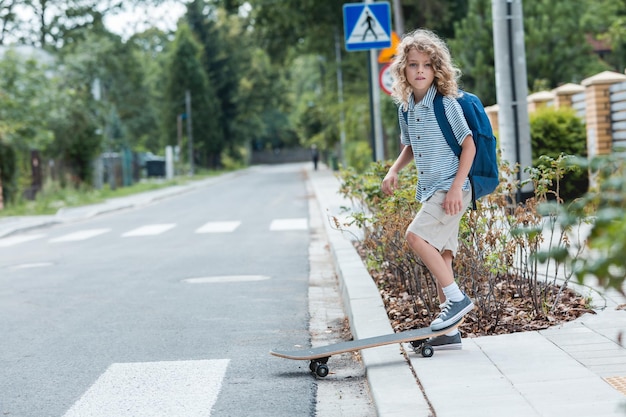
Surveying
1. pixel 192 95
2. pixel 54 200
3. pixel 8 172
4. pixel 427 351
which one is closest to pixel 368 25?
→ pixel 427 351

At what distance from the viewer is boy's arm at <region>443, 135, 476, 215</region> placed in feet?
17.2

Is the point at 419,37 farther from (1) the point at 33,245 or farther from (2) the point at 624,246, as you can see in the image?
(1) the point at 33,245

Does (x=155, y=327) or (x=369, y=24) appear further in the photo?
(x=369, y=24)

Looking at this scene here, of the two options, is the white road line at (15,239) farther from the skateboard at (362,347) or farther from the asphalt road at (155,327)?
the skateboard at (362,347)

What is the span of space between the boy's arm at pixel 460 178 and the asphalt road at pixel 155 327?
4.21ft

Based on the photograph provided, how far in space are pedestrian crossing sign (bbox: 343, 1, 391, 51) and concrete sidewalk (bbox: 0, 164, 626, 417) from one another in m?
7.73

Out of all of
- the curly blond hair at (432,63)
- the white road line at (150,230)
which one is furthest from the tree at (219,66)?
the curly blond hair at (432,63)

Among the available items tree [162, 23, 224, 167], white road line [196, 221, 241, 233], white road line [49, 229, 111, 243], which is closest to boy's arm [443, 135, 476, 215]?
white road line [196, 221, 241, 233]

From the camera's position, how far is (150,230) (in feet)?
61.4

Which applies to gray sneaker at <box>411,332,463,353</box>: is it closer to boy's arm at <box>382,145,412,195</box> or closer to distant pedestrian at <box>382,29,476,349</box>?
distant pedestrian at <box>382,29,476,349</box>

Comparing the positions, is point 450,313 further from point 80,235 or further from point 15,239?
point 15,239

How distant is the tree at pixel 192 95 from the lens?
75.1m

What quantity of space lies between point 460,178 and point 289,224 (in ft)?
44.3

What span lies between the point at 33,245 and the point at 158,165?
171 ft
